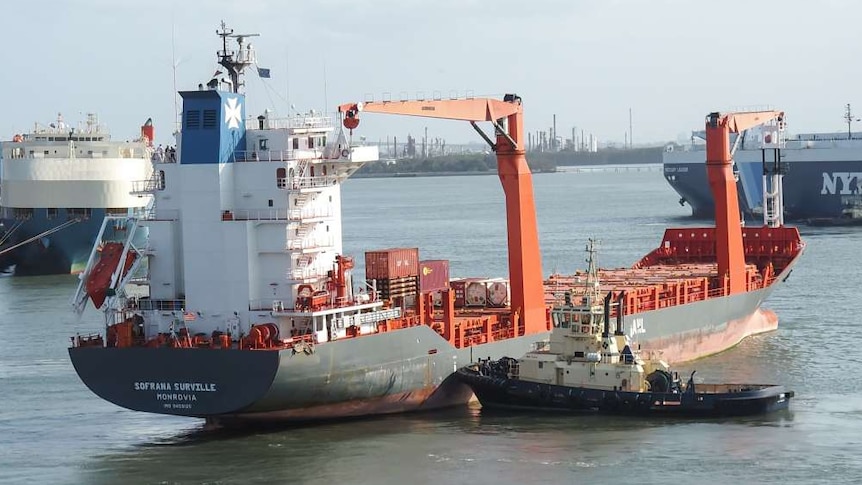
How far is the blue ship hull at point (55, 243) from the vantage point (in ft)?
238

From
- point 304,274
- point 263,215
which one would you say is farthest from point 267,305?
point 263,215

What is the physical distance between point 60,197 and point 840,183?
5554cm

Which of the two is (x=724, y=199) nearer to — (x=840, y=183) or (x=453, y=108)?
(x=453, y=108)

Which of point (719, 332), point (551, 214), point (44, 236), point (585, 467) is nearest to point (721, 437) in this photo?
point (585, 467)

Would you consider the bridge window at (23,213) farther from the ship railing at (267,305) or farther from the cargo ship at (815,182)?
the cargo ship at (815,182)

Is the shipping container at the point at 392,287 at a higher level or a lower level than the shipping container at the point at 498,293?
higher

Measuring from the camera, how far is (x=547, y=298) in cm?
4178

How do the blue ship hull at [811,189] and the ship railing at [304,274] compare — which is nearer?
the ship railing at [304,274]

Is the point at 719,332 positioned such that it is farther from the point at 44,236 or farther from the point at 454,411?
the point at 44,236

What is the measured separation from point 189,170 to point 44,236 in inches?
1715

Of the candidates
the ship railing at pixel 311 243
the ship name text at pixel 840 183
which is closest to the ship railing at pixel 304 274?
the ship railing at pixel 311 243

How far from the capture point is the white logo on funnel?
31.8 metres

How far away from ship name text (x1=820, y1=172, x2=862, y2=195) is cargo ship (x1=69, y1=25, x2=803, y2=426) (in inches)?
2865

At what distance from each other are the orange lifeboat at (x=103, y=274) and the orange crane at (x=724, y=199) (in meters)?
21.4
